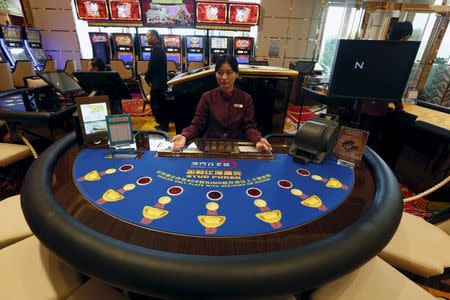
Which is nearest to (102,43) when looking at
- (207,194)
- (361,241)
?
(207,194)

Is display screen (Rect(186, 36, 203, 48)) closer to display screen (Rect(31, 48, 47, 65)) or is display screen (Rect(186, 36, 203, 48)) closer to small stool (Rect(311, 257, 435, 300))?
display screen (Rect(31, 48, 47, 65))

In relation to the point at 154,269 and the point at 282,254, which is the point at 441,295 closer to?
the point at 282,254

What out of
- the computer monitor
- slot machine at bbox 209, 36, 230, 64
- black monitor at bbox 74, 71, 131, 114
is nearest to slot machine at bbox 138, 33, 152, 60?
slot machine at bbox 209, 36, 230, 64

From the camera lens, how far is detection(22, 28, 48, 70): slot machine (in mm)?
6773

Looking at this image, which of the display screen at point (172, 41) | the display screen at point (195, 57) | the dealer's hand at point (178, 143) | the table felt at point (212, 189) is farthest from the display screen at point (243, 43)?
the table felt at point (212, 189)

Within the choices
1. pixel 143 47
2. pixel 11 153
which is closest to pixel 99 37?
pixel 143 47

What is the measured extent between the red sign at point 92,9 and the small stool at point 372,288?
8.20 metres

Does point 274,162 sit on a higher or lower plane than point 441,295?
higher

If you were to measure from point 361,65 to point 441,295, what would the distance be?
150 cm

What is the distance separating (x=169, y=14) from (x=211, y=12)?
1225mm

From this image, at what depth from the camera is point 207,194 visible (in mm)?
1044

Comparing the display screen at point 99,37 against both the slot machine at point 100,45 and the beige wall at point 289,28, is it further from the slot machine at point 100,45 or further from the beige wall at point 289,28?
the beige wall at point 289,28

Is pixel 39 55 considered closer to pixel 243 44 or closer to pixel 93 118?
pixel 243 44

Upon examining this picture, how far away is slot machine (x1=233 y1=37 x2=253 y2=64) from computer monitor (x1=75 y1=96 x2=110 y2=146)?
6529mm
